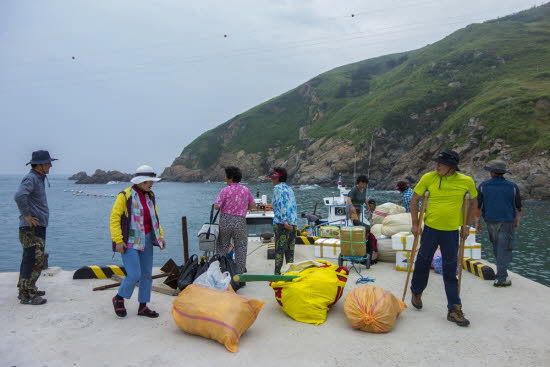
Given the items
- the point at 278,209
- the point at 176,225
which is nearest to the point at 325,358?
the point at 278,209

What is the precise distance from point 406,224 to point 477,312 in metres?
3.43

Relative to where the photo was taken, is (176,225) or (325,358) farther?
(176,225)

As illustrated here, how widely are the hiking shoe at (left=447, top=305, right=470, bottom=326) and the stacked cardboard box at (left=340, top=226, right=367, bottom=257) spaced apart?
2924 mm

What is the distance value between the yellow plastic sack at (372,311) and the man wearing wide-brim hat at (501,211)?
297 cm

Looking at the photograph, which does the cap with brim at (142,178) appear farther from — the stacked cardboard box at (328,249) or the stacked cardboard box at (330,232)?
the stacked cardboard box at (330,232)

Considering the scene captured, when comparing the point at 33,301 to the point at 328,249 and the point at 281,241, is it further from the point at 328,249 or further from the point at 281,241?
the point at 328,249

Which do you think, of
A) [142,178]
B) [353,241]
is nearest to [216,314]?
[142,178]

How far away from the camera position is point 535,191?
4797cm

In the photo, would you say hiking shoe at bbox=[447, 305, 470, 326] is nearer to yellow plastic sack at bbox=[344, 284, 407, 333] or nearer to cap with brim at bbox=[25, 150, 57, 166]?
yellow plastic sack at bbox=[344, 284, 407, 333]

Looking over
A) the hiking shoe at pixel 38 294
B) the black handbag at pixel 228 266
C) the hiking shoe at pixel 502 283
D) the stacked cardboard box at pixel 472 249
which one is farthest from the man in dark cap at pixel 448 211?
the hiking shoe at pixel 38 294

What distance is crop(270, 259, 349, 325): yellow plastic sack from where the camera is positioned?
18.2 feet

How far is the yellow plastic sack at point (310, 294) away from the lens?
5.55 m

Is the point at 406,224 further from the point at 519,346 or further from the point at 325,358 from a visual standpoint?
the point at 325,358

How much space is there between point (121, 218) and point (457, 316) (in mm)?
4899
